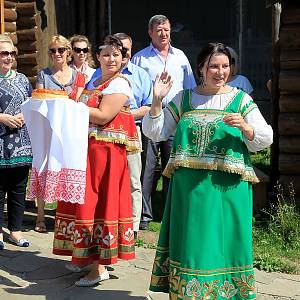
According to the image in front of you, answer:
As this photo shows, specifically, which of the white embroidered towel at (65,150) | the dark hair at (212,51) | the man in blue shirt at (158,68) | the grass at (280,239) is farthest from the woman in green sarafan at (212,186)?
the man in blue shirt at (158,68)

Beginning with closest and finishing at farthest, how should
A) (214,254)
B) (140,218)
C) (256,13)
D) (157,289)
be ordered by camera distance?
(214,254) → (157,289) → (140,218) → (256,13)

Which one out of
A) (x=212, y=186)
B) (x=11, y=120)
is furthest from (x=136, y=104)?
(x=212, y=186)

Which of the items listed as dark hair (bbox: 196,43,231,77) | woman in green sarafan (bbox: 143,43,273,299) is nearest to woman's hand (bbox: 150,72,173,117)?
woman in green sarafan (bbox: 143,43,273,299)

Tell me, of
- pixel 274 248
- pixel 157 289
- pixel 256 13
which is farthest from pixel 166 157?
pixel 256 13

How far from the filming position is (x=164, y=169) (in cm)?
394

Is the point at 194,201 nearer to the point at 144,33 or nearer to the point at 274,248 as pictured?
the point at 274,248

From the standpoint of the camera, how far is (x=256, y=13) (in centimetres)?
1016

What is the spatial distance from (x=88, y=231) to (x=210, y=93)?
4.54ft

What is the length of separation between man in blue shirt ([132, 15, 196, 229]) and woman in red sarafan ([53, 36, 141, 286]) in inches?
55.8

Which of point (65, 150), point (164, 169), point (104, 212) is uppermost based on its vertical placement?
point (65, 150)

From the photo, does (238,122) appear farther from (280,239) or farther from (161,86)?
(280,239)

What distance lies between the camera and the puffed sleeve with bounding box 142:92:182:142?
3666mm

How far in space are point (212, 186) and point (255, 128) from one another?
0.41 metres

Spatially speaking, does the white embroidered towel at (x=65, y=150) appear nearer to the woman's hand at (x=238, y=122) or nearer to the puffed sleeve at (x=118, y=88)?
the puffed sleeve at (x=118, y=88)
